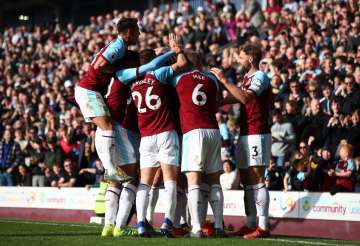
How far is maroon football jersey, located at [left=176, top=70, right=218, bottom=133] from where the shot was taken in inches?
405

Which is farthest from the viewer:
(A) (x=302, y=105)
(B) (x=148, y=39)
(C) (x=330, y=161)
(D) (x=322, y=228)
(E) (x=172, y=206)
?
(B) (x=148, y=39)

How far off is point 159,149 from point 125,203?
2.71ft

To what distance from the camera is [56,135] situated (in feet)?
71.7

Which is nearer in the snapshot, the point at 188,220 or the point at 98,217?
the point at 188,220

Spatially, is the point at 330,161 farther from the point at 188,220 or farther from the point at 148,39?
the point at 148,39

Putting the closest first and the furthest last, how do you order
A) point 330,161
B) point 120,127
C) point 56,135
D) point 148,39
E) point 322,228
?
point 120,127, point 322,228, point 330,161, point 56,135, point 148,39

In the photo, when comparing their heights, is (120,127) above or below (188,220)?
above

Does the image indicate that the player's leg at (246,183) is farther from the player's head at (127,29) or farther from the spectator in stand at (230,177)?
the spectator in stand at (230,177)

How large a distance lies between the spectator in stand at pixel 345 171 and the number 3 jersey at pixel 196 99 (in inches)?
166

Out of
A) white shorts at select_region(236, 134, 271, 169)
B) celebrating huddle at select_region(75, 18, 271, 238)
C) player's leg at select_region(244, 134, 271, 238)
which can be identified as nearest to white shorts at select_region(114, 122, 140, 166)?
celebrating huddle at select_region(75, 18, 271, 238)

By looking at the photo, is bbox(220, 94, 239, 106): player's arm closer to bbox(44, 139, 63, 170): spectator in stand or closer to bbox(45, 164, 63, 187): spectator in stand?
bbox(45, 164, 63, 187): spectator in stand

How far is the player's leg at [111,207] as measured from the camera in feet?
34.3

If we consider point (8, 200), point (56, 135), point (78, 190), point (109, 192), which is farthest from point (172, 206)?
point (56, 135)

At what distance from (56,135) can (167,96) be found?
465 inches
